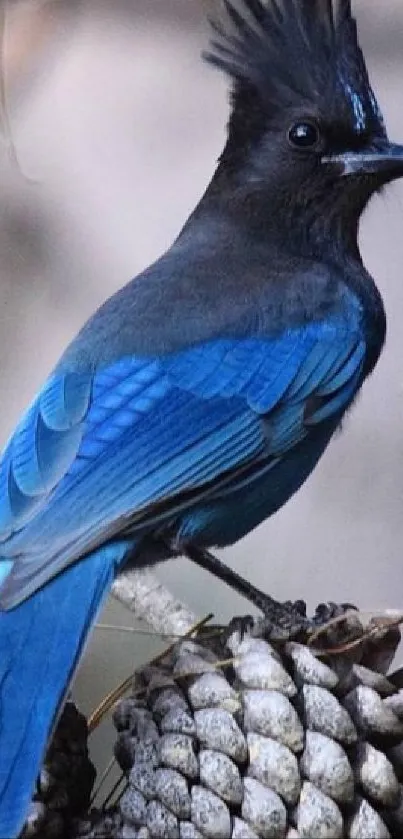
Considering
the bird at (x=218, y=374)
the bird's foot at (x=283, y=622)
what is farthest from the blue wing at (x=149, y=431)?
the bird's foot at (x=283, y=622)

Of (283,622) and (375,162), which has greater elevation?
(375,162)

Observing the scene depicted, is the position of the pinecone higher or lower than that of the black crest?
lower

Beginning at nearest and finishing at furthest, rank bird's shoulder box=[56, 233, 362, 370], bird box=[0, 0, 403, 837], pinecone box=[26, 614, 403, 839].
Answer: pinecone box=[26, 614, 403, 839] < bird box=[0, 0, 403, 837] < bird's shoulder box=[56, 233, 362, 370]

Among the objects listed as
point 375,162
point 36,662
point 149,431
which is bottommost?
point 36,662

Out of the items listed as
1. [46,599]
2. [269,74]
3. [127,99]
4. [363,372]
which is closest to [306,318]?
[363,372]

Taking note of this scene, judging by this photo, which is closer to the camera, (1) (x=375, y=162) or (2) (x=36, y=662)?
(2) (x=36, y=662)

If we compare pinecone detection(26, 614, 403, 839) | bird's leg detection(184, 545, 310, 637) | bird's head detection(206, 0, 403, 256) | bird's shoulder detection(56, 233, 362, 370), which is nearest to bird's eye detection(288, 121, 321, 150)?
bird's head detection(206, 0, 403, 256)

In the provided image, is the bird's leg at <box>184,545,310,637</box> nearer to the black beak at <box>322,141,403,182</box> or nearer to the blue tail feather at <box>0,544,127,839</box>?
the blue tail feather at <box>0,544,127,839</box>

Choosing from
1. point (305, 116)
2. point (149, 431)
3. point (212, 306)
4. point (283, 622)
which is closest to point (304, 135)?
point (305, 116)

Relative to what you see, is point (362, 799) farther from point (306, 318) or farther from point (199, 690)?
point (306, 318)

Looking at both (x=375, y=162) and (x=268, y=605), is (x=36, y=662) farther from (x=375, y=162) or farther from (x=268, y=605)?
(x=375, y=162)
